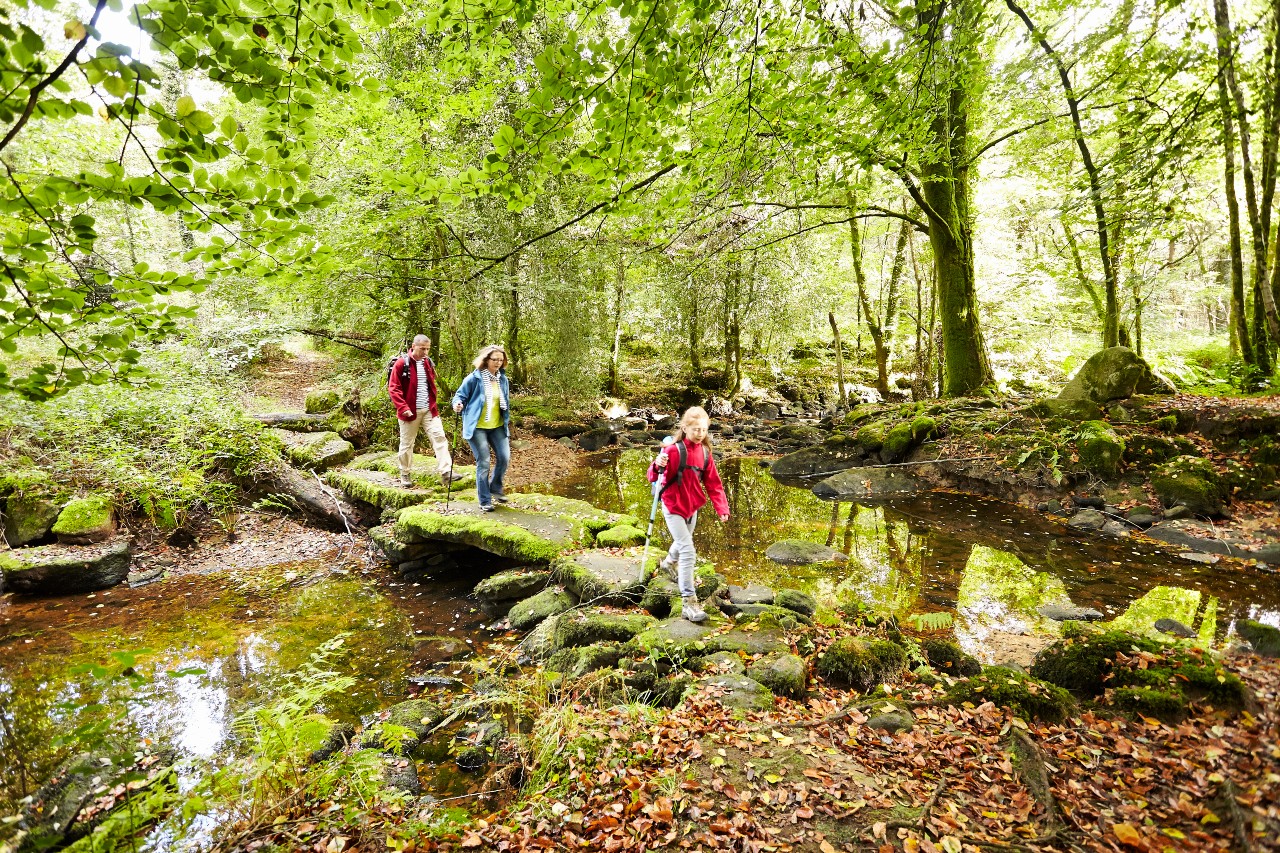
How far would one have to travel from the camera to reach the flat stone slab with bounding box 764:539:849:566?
341 inches

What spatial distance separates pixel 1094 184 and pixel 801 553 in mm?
7088

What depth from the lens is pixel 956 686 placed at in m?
4.38

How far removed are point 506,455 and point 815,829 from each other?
6.81 m

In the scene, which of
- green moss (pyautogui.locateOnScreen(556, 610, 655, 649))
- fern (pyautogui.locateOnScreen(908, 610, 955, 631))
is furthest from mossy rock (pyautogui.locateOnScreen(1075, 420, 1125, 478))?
green moss (pyautogui.locateOnScreen(556, 610, 655, 649))

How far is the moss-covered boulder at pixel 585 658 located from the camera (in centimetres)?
507

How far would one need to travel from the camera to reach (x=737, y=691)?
4.48 meters

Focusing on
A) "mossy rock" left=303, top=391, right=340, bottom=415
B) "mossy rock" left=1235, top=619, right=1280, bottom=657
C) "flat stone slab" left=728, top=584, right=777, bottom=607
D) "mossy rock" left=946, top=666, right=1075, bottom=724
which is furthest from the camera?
"mossy rock" left=303, top=391, right=340, bottom=415

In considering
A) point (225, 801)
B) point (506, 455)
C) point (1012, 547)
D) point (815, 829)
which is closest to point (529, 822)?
point (815, 829)

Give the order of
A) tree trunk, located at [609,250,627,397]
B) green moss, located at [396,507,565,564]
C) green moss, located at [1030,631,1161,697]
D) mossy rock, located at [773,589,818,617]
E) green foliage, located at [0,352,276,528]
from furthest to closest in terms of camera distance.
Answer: tree trunk, located at [609,250,627,397] → green foliage, located at [0,352,276,528] → green moss, located at [396,507,565,564] → mossy rock, located at [773,589,818,617] → green moss, located at [1030,631,1161,697]

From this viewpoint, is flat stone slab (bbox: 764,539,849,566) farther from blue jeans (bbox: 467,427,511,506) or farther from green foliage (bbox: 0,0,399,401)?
green foliage (bbox: 0,0,399,401)

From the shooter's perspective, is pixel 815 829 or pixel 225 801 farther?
pixel 225 801

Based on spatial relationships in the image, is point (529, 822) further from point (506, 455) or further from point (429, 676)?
point (506, 455)

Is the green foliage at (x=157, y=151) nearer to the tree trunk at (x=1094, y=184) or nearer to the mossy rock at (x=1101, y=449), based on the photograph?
the tree trunk at (x=1094, y=184)

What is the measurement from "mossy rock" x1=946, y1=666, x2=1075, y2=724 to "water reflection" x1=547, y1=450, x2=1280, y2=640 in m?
1.70
